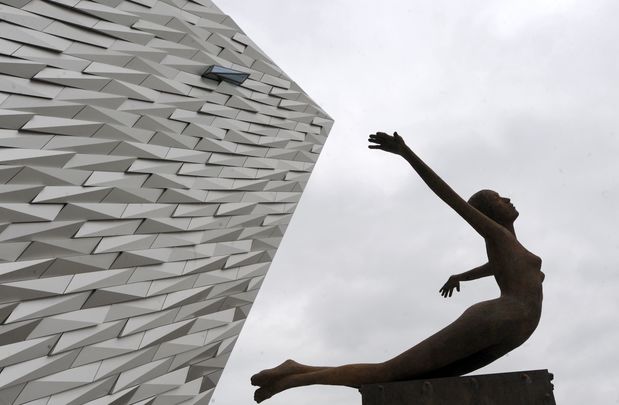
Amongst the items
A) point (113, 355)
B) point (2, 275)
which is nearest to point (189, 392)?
point (113, 355)

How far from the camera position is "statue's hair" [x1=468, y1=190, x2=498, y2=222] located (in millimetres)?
3395

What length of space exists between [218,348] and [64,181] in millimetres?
4896

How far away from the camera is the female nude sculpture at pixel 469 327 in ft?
9.53

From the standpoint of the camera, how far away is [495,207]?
3.38m

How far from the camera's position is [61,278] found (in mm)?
8820

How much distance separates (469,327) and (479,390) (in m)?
0.35

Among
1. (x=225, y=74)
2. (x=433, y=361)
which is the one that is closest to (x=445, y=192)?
(x=433, y=361)

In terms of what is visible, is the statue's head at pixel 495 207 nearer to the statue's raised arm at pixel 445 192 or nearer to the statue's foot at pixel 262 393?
the statue's raised arm at pixel 445 192

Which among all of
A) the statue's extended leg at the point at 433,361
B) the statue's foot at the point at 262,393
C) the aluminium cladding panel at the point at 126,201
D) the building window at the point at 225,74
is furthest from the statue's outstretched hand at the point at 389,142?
the building window at the point at 225,74

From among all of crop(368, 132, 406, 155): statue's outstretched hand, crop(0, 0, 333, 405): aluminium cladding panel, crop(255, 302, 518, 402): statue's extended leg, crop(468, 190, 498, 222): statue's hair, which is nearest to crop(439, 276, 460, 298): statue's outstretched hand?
crop(468, 190, 498, 222): statue's hair

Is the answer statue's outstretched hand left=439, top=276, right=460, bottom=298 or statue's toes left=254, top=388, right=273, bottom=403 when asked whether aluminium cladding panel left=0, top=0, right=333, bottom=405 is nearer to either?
statue's toes left=254, top=388, right=273, bottom=403

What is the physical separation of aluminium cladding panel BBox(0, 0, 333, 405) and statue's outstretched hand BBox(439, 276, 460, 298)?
6.64 metres

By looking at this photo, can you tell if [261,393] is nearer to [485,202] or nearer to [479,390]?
[479,390]

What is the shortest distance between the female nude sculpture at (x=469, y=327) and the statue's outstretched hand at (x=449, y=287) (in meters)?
0.85
